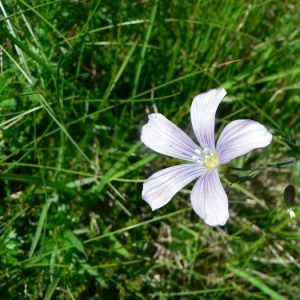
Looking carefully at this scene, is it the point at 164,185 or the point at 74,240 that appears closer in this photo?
the point at 164,185

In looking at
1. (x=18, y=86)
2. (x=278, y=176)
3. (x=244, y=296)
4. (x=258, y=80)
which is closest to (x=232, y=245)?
(x=244, y=296)

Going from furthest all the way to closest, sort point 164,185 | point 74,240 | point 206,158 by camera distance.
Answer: point 74,240, point 206,158, point 164,185

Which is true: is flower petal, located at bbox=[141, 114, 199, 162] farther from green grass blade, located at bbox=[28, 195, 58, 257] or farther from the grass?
green grass blade, located at bbox=[28, 195, 58, 257]

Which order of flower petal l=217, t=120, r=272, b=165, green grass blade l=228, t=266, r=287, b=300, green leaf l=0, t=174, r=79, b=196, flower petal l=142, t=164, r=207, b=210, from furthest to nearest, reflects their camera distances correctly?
green grass blade l=228, t=266, r=287, b=300
green leaf l=0, t=174, r=79, b=196
flower petal l=142, t=164, r=207, b=210
flower petal l=217, t=120, r=272, b=165

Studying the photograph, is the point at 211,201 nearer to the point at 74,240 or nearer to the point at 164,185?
the point at 164,185

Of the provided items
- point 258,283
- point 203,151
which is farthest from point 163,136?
point 258,283

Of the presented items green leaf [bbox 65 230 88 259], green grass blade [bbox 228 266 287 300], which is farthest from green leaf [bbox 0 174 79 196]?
green grass blade [bbox 228 266 287 300]

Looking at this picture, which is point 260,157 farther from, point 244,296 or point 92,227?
point 92,227
